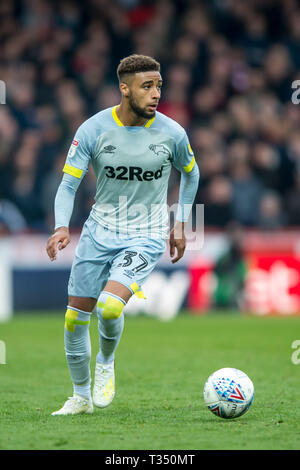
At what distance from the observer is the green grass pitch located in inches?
209

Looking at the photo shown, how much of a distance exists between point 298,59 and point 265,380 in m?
10.8

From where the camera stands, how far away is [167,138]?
6652 mm

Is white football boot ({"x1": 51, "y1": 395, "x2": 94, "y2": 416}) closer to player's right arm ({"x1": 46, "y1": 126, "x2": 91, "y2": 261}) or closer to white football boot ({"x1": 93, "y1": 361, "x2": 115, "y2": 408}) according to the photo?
white football boot ({"x1": 93, "y1": 361, "x2": 115, "y2": 408})

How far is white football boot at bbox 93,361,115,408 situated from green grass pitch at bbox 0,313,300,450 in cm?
11

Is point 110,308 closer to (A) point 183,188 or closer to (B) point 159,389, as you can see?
(A) point 183,188

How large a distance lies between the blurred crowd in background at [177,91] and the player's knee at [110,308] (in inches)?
344

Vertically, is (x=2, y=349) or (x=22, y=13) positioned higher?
(x=22, y=13)

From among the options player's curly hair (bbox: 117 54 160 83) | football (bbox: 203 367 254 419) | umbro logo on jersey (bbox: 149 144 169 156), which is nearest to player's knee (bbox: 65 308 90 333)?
football (bbox: 203 367 254 419)

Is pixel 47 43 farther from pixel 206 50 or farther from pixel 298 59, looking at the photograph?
pixel 298 59

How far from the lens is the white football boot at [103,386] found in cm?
645

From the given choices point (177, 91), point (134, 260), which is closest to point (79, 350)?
point (134, 260)

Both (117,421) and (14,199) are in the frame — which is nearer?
(117,421)
